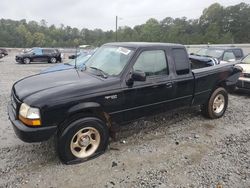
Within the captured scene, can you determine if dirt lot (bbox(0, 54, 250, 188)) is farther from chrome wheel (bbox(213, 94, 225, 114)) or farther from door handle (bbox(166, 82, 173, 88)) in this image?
door handle (bbox(166, 82, 173, 88))

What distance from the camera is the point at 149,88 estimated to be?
169 inches

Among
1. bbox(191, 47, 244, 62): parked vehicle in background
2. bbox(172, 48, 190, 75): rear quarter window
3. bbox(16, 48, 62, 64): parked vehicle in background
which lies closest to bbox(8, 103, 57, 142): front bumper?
bbox(172, 48, 190, 75): rear quarter window

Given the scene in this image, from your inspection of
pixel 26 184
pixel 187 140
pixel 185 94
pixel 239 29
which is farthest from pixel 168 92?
pixel 239 29

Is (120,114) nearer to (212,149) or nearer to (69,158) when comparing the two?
(69,158)

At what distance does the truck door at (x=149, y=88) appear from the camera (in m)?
4.14

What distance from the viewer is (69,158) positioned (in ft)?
12.2

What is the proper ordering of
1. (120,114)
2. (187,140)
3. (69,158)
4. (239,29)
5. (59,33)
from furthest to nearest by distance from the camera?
(59,33)
(239,29)
(187,140)
(120,114)
(69,158)

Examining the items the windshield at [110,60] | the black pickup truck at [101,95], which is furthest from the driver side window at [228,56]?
the windshield at [110,60]

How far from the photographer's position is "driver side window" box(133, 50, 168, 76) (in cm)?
426

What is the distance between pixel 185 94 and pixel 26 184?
336 centimetres

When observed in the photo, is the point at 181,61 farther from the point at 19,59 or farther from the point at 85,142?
the point at 19,59

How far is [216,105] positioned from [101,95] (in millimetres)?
3405

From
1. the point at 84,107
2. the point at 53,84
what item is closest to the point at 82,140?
the point at 84,107

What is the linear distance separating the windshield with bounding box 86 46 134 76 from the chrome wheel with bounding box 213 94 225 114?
9.14 ft
